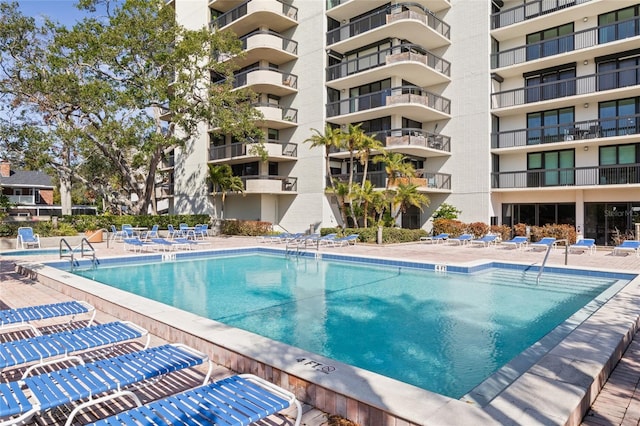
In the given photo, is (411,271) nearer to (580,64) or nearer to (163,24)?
(580,64)

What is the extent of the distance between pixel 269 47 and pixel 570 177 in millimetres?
19987

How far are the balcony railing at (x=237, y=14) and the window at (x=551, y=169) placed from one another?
18.5m

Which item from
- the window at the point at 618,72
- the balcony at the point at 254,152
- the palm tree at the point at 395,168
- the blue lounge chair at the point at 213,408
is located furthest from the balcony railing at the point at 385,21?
the blue lounge chair at the point at 213,408

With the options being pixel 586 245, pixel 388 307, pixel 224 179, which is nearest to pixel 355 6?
pixel 224 179

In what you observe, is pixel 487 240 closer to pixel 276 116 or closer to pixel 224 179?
pixel 276 116

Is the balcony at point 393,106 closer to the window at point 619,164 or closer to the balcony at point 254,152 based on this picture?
the balcony at point 254,152

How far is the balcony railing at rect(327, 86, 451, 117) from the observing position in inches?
965

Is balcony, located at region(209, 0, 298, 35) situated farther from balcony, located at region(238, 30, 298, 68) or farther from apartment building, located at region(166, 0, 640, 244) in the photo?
balcony, located at region(238, 30, 298, 68)

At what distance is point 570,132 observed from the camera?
914 inches

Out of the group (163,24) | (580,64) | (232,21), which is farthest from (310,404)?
(232,21)

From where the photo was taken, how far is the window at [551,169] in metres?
23.2

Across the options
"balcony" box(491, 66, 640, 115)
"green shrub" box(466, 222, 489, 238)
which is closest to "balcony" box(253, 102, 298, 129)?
"balcony" box(491, 66, 640, 115)

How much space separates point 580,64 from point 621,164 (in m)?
6.10

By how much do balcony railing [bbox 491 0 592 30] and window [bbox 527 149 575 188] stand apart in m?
7.95
